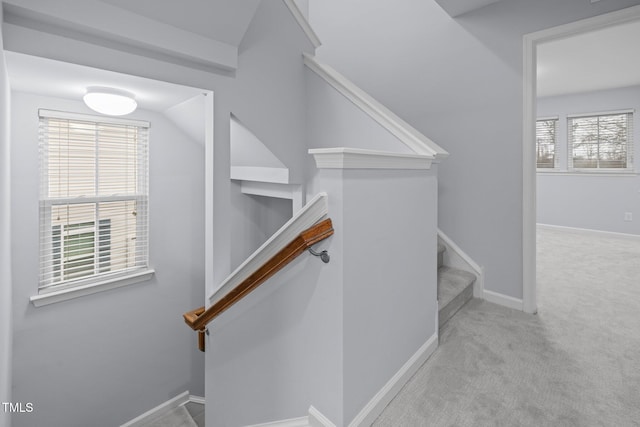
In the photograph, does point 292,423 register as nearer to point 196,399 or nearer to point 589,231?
point 196,399

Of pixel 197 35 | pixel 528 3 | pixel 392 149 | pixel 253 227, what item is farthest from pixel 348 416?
pixel 528 3

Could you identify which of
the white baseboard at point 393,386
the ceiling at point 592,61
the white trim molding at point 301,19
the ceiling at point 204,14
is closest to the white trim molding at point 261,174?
the ceiling at point 204,14

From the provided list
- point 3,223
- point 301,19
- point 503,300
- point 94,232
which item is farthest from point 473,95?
point 94,232

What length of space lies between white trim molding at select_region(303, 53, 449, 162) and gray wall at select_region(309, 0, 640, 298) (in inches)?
21.7

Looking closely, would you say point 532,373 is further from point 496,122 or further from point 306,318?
point 496,122

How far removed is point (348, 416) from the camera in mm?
1266

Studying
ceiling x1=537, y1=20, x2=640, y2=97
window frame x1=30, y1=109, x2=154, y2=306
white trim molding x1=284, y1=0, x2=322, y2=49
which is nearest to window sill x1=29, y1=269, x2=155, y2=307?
window frame x1=30, y1=109, x2=154, y2=306

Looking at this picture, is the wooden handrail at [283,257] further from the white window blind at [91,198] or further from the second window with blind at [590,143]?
the second window with blind at [590,143]

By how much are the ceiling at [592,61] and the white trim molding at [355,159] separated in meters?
2.35

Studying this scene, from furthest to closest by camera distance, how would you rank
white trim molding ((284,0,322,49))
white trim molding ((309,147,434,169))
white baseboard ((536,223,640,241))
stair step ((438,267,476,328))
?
white baseboard ((536,223,640,241)), white trim molding ((284,0,322,49)), stair step ((438,267,476,328)), white trim molding ((309,147,434,169))

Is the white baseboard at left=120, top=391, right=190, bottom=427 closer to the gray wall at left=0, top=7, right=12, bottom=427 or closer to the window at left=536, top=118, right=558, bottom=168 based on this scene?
the gray wall at left=0, top=7, right=12, bottom=427

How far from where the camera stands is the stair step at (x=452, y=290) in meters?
2.22

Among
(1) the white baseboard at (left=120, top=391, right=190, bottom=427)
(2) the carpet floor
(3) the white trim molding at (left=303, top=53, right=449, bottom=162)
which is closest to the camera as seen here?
(2) the carpet floor

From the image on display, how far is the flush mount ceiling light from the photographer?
6.77 feet
